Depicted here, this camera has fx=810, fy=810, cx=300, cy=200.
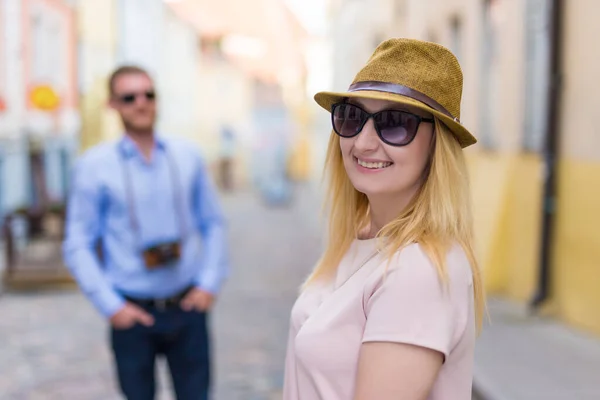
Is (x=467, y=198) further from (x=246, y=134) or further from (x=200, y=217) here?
(x=246, y=134)

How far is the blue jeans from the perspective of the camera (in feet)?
10.7

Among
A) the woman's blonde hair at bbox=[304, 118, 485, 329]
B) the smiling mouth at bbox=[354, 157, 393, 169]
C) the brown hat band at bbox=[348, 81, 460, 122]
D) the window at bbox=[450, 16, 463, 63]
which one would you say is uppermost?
the window at bbox=[450, 16, 463, 63]

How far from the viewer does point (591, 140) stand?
7.18 metres

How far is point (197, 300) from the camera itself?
341 centimetres

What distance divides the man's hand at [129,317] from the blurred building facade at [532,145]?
187 inches

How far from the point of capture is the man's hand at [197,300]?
3377mm

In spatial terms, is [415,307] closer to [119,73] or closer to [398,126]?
[398,126]

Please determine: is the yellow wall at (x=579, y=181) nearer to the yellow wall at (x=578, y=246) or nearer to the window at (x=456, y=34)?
the yellow wall at (x=578, y=246)

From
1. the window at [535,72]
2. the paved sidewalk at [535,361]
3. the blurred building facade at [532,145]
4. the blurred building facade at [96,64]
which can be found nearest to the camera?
the paved sidewalk at [535,361]

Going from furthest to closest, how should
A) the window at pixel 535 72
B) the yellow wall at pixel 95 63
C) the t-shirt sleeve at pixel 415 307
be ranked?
the yellow wall at pixel 95 63, the window at pixel 535 72, the t-shirt sleeve at pixel 415 307

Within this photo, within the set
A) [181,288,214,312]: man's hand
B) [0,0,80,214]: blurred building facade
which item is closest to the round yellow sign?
[0,0,80,214]: blurred building facade

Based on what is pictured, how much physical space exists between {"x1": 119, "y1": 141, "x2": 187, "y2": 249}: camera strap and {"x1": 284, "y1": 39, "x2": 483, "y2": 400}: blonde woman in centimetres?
164

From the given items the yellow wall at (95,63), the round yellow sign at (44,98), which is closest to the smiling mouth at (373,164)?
the round yellow sign at (44,98)

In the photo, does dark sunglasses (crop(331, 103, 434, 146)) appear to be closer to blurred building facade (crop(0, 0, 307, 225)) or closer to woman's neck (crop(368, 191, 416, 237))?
woman's neck (crop(368, 191, 416, 237))
